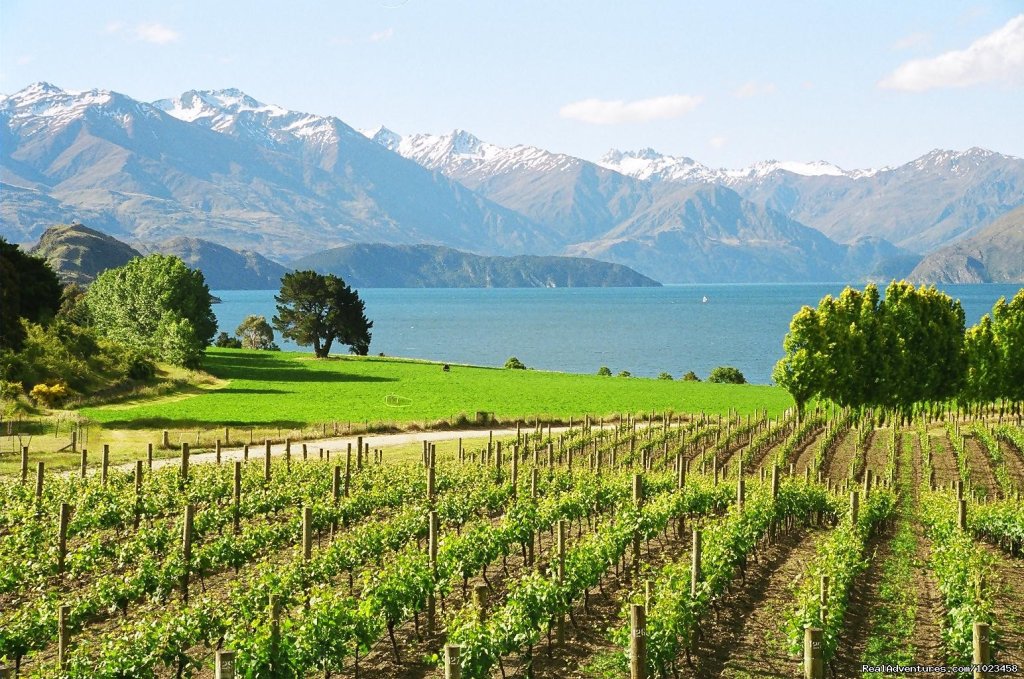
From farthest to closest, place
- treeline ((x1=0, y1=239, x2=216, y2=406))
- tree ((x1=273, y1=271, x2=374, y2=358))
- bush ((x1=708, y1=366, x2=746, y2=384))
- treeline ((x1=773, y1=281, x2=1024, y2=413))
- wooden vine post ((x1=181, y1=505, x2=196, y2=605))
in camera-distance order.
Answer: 1. tree ((x1=273, y1=271, x2=374, y2=358))
2. bush ((x1=708, y1=366, x2=746, y2=384))
3. treeline ((x1=0, y1=239, x2=216, y2=406))
4. treeline ((x1=773, y1=281, x2=1024, y2=413))
5. wooden vine post ((x1=181, y1=505, x2=196, y2=605))

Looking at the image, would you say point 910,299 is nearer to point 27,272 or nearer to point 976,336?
point 976,336

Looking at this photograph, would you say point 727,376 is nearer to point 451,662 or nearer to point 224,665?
point 451,662

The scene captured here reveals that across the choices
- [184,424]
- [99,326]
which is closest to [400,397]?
[184,424]

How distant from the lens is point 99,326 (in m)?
97.4

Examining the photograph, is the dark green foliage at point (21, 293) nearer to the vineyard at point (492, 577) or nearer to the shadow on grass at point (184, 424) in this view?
the shadow on grass at point (184, 424)

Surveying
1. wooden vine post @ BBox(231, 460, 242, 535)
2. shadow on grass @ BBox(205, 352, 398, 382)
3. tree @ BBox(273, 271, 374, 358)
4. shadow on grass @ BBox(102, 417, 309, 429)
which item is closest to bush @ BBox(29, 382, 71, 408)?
shadow on grass @ BBox(102, 417, 309, 429)

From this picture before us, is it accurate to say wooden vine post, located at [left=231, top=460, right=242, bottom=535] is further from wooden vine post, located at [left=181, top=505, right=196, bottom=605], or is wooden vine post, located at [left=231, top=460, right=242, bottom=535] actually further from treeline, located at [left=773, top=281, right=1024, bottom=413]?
treeline, located at [left=773, top=281, right=1024, bottom=413]

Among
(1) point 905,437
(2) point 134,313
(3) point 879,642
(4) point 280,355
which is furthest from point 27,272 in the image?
(3) point 879,642

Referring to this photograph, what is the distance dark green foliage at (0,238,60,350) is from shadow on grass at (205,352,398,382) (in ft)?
57.9

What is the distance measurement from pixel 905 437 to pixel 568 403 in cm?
2751

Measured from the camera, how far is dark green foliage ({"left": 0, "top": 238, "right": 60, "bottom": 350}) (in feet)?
212

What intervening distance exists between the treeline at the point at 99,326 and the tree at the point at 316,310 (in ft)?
29.5

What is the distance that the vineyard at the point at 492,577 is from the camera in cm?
1497

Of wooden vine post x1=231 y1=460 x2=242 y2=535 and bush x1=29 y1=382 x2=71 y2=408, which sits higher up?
bush x1=29 y1=382 x2=71 y2=408
